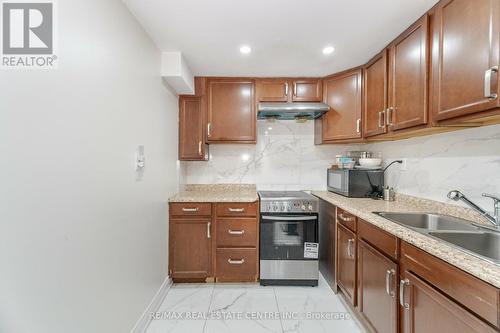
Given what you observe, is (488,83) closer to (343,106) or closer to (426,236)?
(426,236)

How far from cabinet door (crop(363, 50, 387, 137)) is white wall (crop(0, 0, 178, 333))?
1964 mm

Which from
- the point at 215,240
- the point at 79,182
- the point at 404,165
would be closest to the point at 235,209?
the point at 215,240

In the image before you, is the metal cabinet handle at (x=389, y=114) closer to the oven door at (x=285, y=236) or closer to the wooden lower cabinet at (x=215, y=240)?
the oven door at (x=285, y=236)

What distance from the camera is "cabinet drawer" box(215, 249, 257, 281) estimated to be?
2.48m

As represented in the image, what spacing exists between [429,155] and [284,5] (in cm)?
163

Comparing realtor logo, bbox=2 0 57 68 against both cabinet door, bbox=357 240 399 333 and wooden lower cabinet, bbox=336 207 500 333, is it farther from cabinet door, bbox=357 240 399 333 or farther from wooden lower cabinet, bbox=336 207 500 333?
cabinet door, bbox=357 240 399 333

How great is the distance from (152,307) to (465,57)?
271cm

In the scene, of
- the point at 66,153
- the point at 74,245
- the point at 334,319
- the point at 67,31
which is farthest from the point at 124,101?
the point at 334,319

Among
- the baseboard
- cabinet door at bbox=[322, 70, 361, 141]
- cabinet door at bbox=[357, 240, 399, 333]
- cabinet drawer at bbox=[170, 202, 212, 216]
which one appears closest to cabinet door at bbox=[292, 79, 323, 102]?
cabinet door at bbox=[322, 70, 361, 141]

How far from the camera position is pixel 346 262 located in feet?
6.73

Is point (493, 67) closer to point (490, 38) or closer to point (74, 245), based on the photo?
point (490, 38)

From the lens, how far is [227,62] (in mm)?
2354

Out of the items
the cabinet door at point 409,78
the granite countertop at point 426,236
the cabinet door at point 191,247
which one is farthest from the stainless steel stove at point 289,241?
the cabinet door at point 409,78

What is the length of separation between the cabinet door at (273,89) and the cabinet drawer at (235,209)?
3.99 ft
